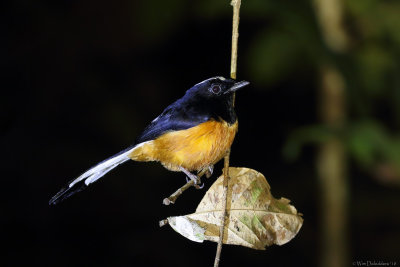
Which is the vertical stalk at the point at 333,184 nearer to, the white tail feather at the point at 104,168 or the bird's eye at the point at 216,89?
the bird's eye at the point at 216,89

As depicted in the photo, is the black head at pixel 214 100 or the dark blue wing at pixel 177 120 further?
the dark blue wing at pixel 177 120

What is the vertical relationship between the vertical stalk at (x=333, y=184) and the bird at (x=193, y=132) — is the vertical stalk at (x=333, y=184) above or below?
below

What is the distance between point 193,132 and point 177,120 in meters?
0.11

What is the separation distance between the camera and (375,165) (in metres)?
4.05

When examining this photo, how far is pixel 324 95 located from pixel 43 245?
9.72ft

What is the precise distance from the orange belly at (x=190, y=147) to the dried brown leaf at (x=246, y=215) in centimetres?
28

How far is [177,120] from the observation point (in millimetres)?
2205

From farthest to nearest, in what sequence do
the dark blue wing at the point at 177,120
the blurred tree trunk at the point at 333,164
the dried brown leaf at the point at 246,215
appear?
the blurred tree trunk at the point at 333,164 → the dark blue wing at the point at 177,120 → the dried brown leaf at the point at 246,215

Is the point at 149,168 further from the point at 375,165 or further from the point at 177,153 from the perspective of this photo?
the point at 177,153

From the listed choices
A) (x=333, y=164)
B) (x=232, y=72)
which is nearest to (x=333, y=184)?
(x=333, y=164)

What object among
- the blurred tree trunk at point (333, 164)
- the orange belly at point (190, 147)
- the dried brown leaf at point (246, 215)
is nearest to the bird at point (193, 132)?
the orange belly at point (190, 147)

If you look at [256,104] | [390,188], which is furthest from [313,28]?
[390,188]

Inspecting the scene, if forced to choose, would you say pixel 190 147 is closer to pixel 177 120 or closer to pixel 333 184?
pixel 177 120

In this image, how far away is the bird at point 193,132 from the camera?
6.48 feet
